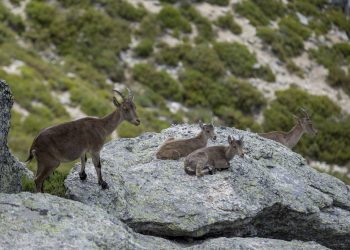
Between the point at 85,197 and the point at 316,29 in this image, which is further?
the point at 316,29

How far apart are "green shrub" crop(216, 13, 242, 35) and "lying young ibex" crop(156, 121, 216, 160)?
23.4m

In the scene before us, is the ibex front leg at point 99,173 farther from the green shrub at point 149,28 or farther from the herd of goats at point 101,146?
the green shrub at point 149,28

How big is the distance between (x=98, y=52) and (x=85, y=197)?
2275cm

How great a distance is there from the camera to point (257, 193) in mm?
11133

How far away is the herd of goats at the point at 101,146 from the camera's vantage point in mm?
10133

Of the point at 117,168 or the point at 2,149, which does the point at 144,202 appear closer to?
the point at 117,168

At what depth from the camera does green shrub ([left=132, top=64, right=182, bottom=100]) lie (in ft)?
100

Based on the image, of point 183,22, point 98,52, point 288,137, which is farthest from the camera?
point 183,22

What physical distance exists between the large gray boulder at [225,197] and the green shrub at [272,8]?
28500mm

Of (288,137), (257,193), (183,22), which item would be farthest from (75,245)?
(183,22)

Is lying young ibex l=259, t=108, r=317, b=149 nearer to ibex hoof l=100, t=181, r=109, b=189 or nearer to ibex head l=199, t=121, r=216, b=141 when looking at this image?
ibex head l=199, t=121, r=216, b=141

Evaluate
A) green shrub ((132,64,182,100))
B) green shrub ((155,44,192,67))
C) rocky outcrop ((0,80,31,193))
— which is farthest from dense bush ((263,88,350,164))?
rocky outcrop ((0,80,31,193))

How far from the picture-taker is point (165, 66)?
3250 centimetres

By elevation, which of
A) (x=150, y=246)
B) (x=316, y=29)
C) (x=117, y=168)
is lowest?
(x=316, y=29)
